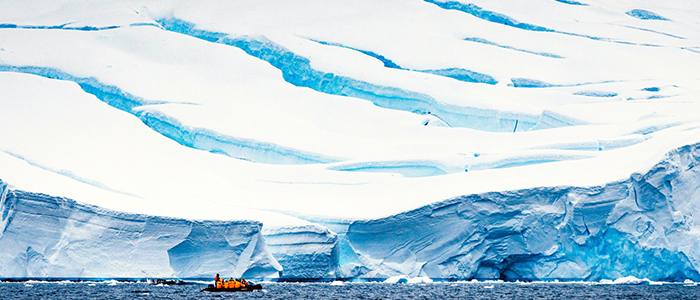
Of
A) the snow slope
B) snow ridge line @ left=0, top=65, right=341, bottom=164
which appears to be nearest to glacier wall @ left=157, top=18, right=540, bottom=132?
the snow slope

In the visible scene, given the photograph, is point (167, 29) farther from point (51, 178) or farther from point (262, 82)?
point (51, 178)

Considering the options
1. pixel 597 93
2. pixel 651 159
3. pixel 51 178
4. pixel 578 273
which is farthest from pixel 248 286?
pixel 597 93

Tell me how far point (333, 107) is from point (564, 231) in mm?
11326

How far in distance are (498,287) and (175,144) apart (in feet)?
33.1

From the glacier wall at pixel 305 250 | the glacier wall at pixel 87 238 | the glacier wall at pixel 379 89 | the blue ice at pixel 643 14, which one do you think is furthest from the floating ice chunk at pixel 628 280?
the blue ice at pixel 643 14

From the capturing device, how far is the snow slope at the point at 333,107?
21828 millimetres

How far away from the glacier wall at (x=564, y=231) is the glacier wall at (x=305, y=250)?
899mm

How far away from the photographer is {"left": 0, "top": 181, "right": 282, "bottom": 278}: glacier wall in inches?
779

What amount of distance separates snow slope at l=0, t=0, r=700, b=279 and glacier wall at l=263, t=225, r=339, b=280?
1.9 inches

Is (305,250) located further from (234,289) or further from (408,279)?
(408,279)

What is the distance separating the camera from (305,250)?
20875 millimetres

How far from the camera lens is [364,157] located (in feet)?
87.6

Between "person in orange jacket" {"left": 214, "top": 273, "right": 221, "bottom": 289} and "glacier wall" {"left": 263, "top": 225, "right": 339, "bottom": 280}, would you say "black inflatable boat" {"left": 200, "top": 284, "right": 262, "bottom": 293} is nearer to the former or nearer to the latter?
"person in orange jacket" {"left": 214, "top": 273, "right": 221, "bottom": 289}

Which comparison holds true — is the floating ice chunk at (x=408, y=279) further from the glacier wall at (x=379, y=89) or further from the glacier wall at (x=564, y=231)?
the glacier wall at (x=379, y=89)
